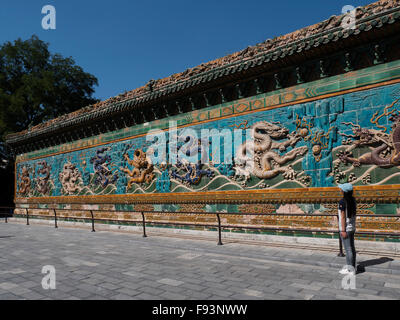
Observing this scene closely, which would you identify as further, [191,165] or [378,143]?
[191,165]

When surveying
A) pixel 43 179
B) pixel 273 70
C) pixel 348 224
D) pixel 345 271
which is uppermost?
pixel 273 70

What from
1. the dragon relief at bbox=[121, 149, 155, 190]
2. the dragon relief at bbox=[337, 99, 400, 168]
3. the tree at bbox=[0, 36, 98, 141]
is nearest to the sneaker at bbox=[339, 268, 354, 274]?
the dragon relief at bbox=[337, 99, 400, 168]

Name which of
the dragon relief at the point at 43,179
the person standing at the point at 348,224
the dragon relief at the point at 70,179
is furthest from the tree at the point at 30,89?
the person standing at the point at 348,224

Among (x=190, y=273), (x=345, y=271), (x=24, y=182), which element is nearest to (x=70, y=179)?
(x=24, y=182)

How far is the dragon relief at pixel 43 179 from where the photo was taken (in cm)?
1852

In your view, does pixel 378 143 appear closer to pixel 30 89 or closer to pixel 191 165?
pixel 191 165

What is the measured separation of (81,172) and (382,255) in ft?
45.9

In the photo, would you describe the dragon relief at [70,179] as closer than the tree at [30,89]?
Yes

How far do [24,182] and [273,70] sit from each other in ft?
59.7

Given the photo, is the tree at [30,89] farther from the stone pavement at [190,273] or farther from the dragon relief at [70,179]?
the stone pavement at [190,273]

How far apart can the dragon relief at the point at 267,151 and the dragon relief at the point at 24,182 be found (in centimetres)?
1599

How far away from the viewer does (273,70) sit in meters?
9.46

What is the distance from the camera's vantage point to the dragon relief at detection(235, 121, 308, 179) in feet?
29.3
